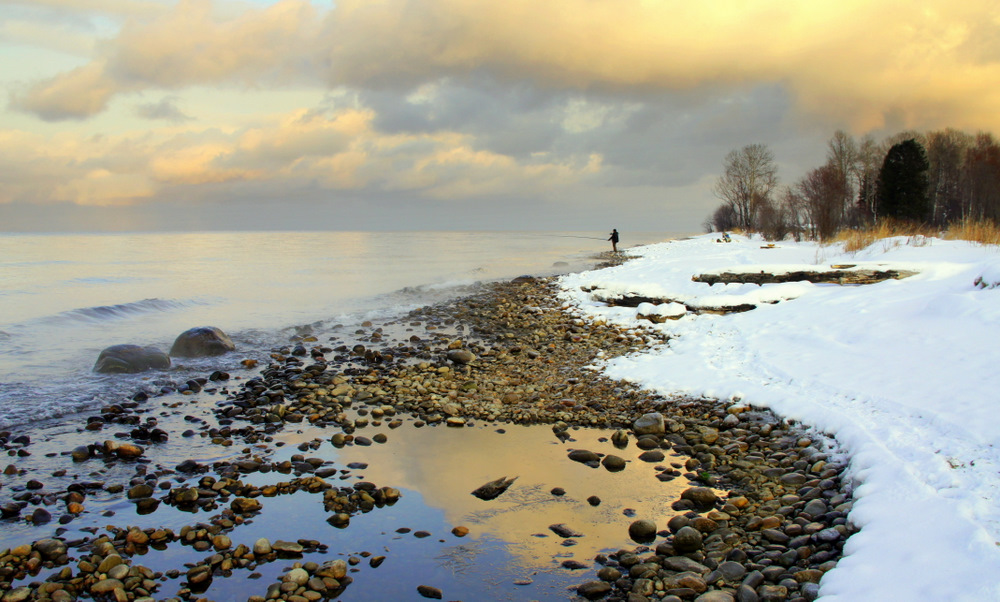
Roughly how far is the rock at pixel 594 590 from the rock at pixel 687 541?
850 mm

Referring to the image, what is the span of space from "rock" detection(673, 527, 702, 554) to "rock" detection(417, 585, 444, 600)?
2.10m

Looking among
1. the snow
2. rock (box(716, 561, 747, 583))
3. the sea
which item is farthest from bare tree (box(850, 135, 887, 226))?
rock (box(716, 561, 747, 583))

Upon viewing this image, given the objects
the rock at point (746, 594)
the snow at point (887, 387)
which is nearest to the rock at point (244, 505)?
the rock at point (746, 594)

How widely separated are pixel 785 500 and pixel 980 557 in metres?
1.73

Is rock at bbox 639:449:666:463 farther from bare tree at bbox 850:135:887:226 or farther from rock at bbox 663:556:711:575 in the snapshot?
bare tree at bbox 850:135:887:226

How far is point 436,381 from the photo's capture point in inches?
392

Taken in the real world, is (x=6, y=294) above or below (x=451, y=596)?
above

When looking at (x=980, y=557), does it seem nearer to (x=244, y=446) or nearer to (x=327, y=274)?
(x=244, y=446)

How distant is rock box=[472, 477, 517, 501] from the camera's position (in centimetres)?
582

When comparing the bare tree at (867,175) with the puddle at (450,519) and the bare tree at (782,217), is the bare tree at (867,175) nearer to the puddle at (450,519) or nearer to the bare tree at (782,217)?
the bare tree at (782,217)

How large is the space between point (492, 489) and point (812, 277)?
1343 centimetres

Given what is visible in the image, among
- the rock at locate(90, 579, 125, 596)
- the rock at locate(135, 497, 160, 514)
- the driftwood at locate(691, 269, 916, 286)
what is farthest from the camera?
the driftwood at locate(691, 269, 916, 286)

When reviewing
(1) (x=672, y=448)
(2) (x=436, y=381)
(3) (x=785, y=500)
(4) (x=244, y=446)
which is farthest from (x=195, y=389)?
(3) (x=785, y=500)

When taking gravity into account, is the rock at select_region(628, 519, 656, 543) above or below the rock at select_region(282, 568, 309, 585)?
below
